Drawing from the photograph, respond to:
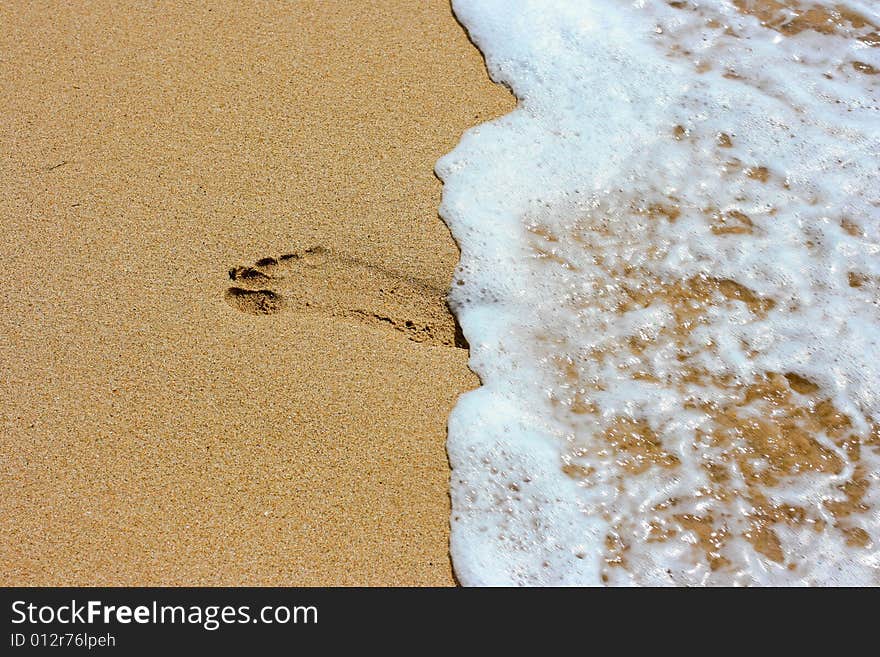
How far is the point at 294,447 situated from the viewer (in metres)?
2.03

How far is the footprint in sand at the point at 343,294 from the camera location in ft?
7.47

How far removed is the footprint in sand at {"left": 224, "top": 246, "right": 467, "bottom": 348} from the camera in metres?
2.28

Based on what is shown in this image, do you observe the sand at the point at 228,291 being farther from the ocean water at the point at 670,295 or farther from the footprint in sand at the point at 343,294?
the ocean water at the point at 670,295

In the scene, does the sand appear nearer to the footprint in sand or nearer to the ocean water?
the footprint in sand

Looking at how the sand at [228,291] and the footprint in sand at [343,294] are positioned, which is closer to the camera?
the sand at [228,291]

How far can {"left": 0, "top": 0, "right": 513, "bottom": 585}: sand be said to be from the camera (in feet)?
6.32

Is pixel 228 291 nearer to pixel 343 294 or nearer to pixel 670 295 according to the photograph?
pixel 343 294

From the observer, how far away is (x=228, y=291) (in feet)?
7.47

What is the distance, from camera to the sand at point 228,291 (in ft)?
6.32

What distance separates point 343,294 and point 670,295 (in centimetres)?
98

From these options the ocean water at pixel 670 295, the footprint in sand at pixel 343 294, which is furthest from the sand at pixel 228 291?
the ocean water at pixel 670 295

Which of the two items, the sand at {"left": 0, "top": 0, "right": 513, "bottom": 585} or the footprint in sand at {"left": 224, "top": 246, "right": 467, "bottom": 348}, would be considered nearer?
the sand at {"left": 0, "top": 0, "right": 513, "bottom": 585}

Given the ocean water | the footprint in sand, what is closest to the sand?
the footprint in sand

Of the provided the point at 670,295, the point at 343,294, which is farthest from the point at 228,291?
the point at 670,295
